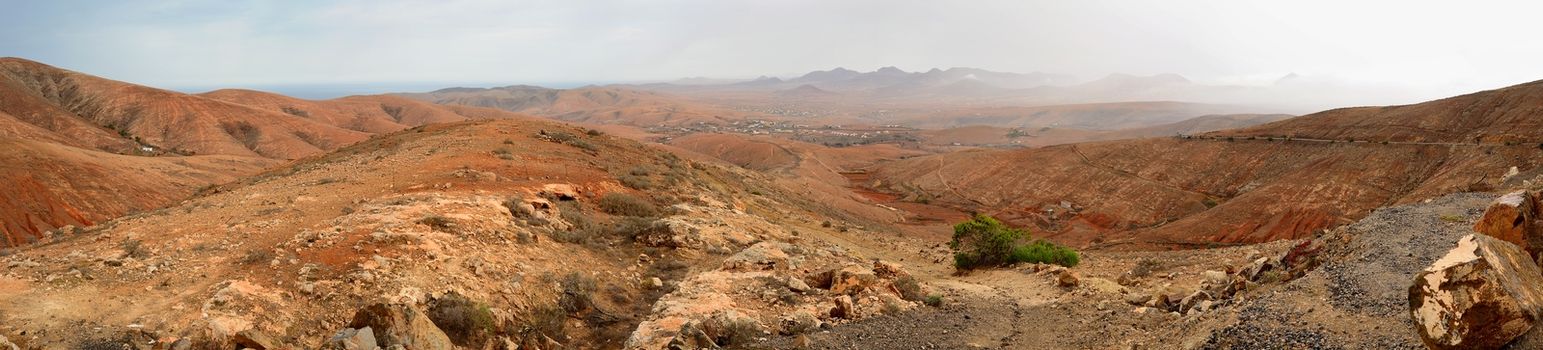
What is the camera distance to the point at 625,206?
61.6ft

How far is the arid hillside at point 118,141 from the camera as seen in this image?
22.8m

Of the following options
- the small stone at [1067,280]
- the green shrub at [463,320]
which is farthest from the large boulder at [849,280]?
the green shrub at [463,320]

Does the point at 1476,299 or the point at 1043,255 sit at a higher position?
the point at 1476,299

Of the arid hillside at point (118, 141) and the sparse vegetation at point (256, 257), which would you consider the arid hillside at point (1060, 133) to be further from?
the sparse vegetation at point (256, 257)

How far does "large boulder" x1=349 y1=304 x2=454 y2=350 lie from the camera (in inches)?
310

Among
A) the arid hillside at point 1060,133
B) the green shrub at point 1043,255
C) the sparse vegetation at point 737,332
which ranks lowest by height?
the arid hillside at point 1060,133

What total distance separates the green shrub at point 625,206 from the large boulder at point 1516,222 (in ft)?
51.5

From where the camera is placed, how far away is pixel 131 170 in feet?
94.7

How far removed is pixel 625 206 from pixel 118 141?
1789 inches

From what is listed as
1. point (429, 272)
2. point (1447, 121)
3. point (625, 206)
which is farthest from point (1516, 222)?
point (1447, 121)

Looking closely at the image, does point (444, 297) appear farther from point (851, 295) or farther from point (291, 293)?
point (851, 295)

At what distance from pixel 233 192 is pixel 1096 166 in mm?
50427

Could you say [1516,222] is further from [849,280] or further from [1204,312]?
[849,280]

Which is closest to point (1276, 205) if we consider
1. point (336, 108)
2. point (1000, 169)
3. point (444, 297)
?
point (1000, 169)
